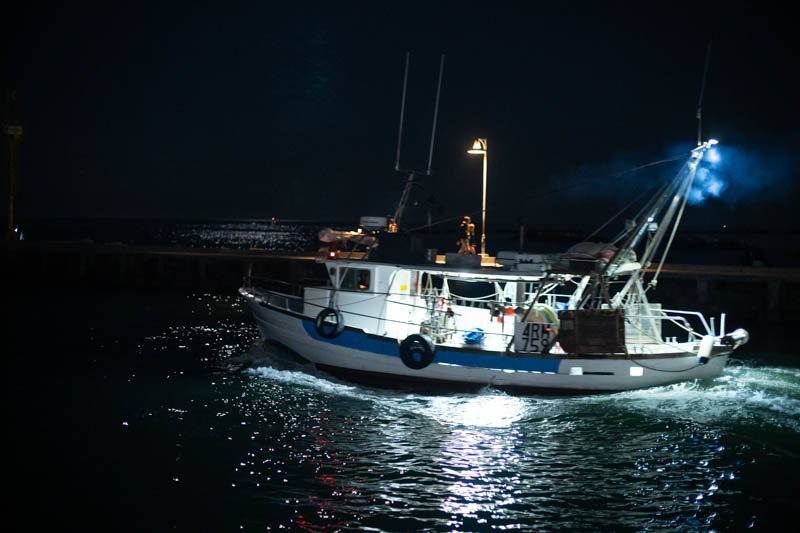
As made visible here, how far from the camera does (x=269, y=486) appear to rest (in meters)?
10.1

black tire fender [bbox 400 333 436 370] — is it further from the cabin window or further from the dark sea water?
the cabin window

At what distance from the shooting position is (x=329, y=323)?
16000 millimetres

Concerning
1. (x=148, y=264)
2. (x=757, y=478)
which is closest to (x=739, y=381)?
(x=757, y=478)

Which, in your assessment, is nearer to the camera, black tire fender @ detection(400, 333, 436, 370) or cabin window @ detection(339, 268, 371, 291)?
black tire fender @ detection(400, 333, 436, 370)

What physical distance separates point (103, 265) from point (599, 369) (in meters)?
36.1

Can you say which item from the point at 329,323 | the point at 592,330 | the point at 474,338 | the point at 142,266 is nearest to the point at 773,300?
the point at 592,330

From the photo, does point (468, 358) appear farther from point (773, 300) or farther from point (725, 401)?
point (773, 300)

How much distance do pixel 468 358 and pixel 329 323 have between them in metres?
Result: 3.62

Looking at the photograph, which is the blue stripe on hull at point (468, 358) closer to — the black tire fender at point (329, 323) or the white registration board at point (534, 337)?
the white registration board at point (534, 337)

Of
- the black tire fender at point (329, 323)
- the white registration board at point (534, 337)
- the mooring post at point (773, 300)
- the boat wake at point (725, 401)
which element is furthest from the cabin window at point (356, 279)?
the mooring post at point (773, 300)

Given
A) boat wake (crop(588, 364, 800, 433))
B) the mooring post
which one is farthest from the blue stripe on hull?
the mooring post

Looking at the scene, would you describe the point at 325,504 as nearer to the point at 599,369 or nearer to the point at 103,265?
the point at 599,369

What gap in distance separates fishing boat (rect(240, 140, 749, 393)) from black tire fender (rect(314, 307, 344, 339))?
0.08 ft

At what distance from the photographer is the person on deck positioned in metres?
16.7
